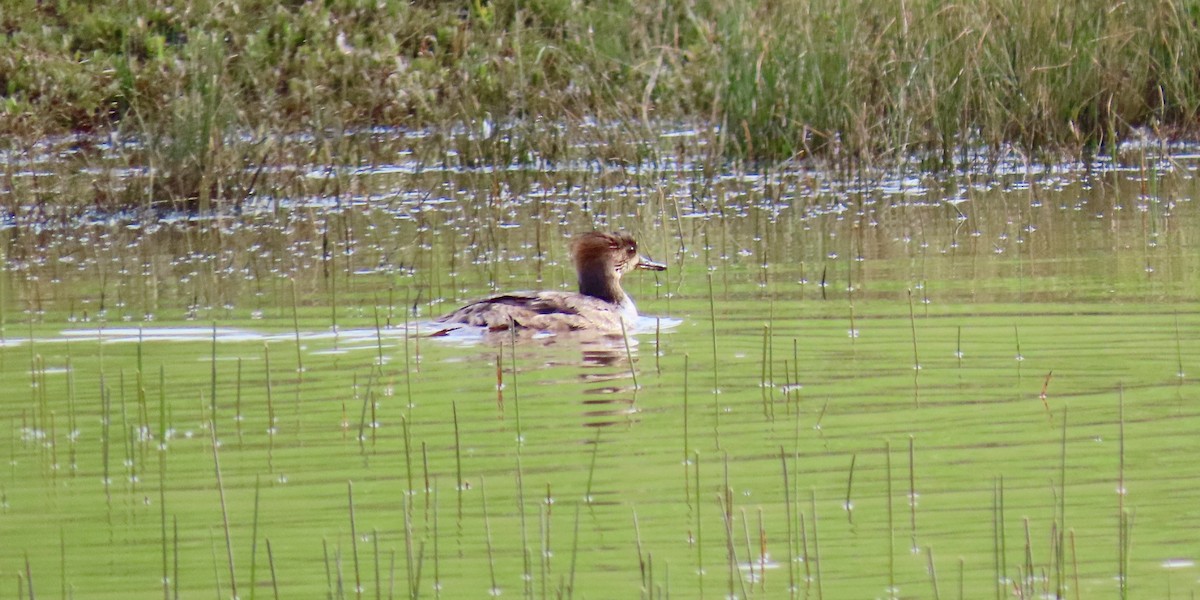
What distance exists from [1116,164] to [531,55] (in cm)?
640

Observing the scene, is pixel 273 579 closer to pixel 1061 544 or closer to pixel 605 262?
pixel 1061 544

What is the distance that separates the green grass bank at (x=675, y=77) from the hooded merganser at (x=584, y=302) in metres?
3.64

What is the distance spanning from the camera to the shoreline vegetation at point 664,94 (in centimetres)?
1423

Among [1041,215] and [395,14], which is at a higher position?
[395,14]

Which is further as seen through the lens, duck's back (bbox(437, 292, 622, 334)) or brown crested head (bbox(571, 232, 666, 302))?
brown crested head (bbox(571, 232, 666, 302))

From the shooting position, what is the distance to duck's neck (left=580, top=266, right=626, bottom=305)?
10444 mm

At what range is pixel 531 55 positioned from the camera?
19.1 metres

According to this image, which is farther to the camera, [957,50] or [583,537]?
[957,50]

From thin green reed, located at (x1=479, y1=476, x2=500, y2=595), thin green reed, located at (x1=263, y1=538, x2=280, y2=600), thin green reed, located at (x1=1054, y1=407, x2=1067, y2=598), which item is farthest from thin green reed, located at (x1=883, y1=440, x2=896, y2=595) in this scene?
thin green reed, located at (x1=263, y1=538, x2=280, y2=600)

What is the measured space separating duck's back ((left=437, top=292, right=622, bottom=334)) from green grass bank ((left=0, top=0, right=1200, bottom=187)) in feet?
14.4

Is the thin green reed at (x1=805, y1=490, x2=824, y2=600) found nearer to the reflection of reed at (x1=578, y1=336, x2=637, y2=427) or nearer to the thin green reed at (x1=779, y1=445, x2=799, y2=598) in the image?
the thin green reed at (x1=779, y1=445, x2=799, y2=598)

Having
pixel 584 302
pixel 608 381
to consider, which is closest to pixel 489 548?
pixel 608 381

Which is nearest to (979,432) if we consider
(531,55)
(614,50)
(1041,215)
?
(1041,215)

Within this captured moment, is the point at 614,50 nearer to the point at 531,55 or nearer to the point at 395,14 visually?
the point at 531,55
